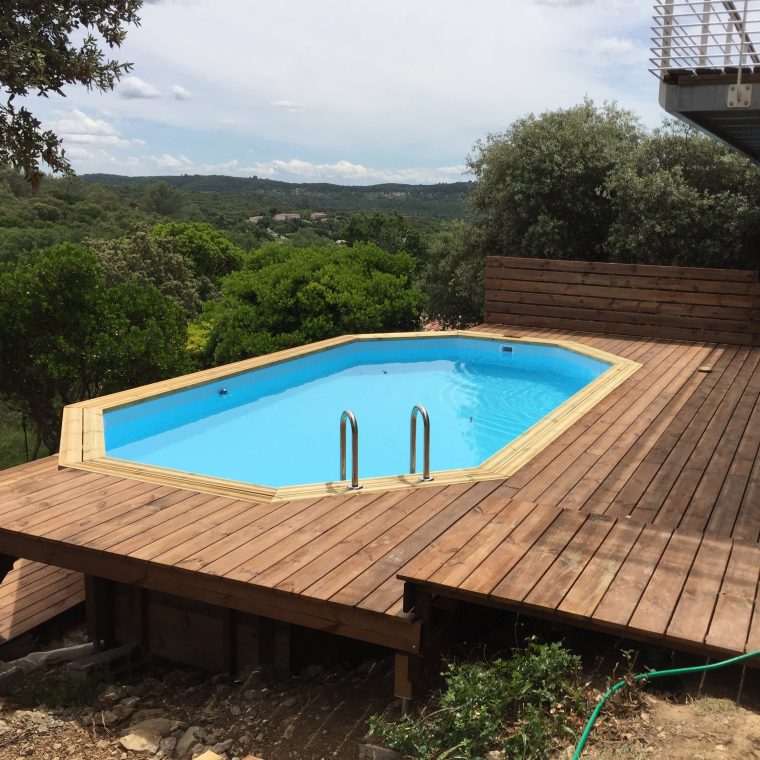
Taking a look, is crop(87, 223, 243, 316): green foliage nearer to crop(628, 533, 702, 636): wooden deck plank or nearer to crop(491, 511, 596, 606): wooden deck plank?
crop(491, 511, 596, 606): wooden deck plank

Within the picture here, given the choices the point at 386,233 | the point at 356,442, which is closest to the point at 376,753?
the point at 356,442

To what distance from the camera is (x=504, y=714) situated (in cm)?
282

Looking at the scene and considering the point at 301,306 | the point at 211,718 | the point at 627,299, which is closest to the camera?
the point at 211,718

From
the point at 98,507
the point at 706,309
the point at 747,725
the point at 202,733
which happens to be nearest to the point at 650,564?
the point at 747,725

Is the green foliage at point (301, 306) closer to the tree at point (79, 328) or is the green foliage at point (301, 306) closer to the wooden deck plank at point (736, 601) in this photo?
the tree at point (79, 328)

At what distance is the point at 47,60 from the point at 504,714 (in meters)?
5.24

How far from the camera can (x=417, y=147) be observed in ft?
70.6

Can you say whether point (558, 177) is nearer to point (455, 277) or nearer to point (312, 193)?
point (455, 277)

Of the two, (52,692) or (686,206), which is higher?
(686,206)

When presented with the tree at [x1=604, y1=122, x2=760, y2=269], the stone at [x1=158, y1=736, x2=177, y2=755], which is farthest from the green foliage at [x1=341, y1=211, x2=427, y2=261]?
the stone at [x1=158, y1=736, x2=177, y2=755]

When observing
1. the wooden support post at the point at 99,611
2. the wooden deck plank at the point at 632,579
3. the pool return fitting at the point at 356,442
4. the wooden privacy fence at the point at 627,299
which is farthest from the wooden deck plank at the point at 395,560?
the wooden privacy fence at the point at 627,299

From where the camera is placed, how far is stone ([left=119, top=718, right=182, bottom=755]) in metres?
3.43

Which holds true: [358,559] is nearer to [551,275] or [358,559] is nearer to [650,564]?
[650,564]

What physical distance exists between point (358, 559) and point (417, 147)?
1906cm
